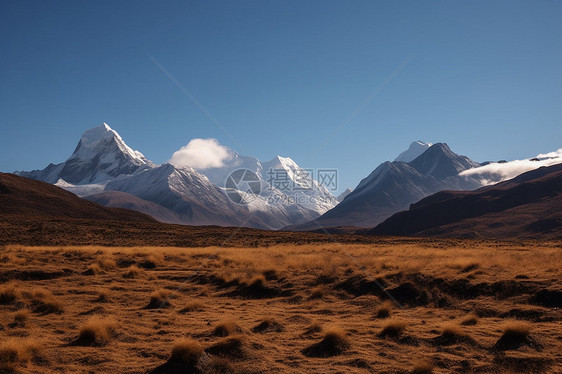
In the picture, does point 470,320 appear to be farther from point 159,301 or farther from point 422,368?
point 159,301

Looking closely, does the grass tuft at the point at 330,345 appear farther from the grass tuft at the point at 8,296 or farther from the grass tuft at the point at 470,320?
the grass tuft at the point at 8,296

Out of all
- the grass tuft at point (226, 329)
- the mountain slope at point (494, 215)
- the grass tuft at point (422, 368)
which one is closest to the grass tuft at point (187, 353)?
the grass tuft at point (226, 329)

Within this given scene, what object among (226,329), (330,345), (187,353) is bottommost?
(330,345)

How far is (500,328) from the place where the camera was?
13.3m

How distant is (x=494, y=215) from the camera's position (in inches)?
6142

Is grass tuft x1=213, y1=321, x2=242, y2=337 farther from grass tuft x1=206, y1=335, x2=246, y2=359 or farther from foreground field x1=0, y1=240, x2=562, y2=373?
grass tuft x1=206, y1=335, x2=246, y2=359

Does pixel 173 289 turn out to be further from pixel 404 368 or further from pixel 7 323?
pixel 404 368

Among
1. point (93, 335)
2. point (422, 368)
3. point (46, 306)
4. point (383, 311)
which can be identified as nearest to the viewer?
point (422, 368)

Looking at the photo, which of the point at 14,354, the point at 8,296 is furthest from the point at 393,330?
the point at 8,296

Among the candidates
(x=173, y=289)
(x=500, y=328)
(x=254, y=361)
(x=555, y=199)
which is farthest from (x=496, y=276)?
(x=555, y=199)

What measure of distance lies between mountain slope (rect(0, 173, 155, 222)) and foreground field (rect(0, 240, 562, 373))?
85.6 m

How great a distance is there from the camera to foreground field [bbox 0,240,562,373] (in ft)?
35.4

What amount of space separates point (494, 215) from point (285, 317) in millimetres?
164469

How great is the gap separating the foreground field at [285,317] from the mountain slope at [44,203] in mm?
85562
